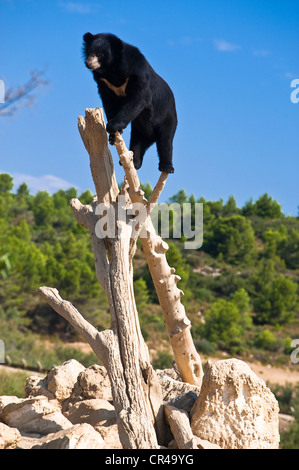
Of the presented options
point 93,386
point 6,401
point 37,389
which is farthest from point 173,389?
point 6,401

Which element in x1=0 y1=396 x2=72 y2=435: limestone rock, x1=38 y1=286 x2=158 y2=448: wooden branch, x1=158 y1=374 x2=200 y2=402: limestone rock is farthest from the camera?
x1=158 y1=374 x2=200 y2=402: limestone rock

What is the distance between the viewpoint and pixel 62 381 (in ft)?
22.6

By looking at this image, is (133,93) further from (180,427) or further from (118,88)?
(180,427)

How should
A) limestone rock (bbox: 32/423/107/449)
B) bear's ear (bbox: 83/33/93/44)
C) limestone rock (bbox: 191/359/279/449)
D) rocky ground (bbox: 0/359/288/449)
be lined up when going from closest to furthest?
limestone rock (bbox: 32/423/107/449) → rocky ground (bbox: 0/359/288/449) → limestone rock (bbox: 191/359/279/449) → bear's ear (bbox: 83/33/93/44)

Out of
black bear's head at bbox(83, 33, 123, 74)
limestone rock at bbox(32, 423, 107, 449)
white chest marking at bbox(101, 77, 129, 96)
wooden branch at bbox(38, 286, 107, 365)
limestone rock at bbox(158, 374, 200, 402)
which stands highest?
black bear's head at bbox(83, 33, 123, 74)

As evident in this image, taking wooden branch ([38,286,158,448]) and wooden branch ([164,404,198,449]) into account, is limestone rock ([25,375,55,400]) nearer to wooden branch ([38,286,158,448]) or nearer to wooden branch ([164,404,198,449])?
wooden branch ([38,286,158,448])

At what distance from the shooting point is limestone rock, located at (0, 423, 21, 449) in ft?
15.7

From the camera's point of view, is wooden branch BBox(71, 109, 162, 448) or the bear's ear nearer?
wooden branch BBox(71, 109, 162, 448)

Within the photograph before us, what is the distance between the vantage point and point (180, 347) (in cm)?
692

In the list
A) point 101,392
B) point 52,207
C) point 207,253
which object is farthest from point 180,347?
point 52,207

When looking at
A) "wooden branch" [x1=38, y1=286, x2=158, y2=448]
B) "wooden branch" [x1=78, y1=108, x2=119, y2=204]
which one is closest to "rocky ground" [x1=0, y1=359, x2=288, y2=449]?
"wooden branch" [x1=38, y1=286, x2=158, y2=448]

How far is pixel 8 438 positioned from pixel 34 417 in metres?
1.05

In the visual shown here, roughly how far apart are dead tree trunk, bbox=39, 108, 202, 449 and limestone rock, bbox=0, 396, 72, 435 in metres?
1.00

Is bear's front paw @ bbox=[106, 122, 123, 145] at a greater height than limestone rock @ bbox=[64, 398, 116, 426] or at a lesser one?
greater
